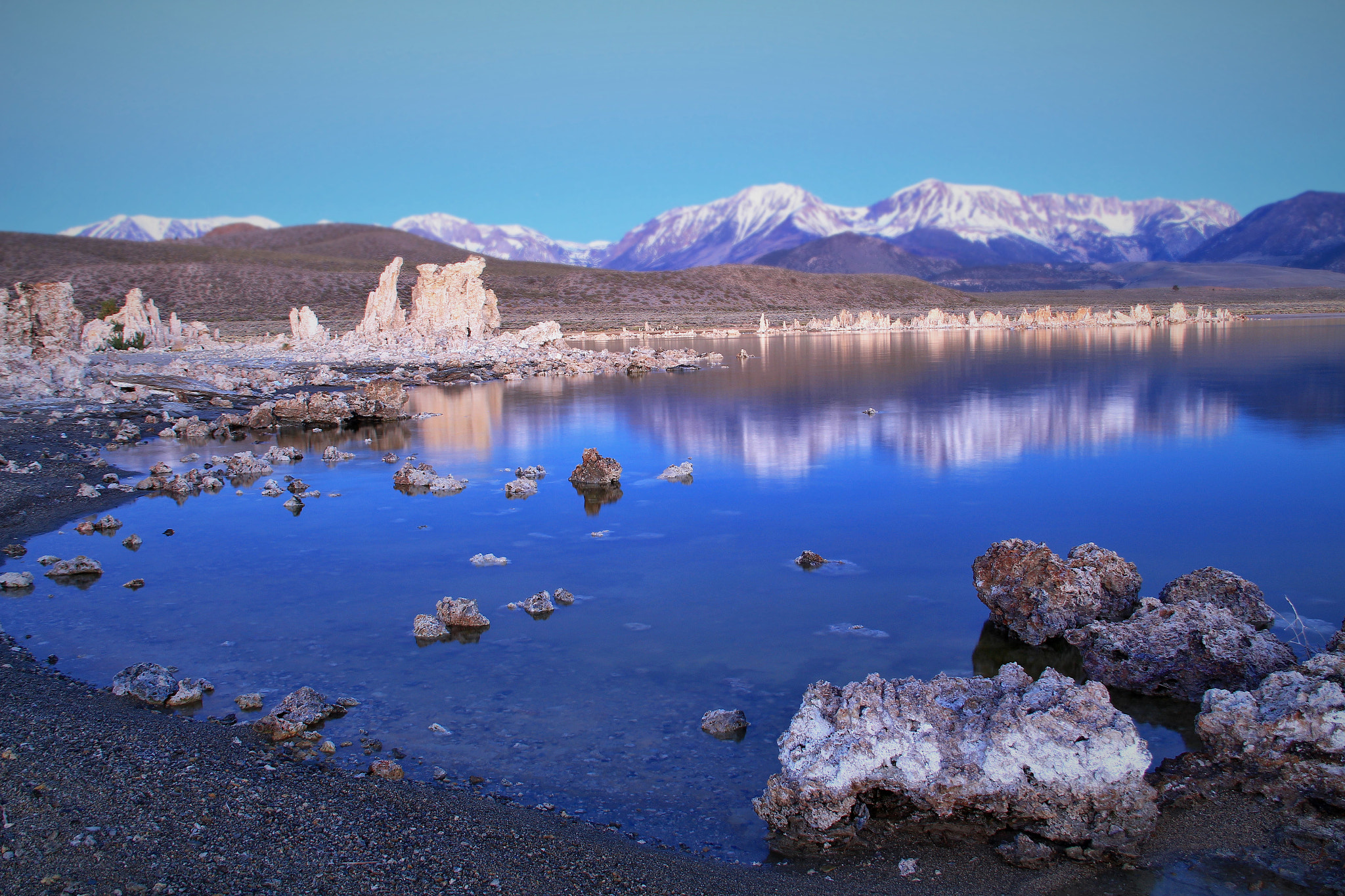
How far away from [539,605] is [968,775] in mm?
3760

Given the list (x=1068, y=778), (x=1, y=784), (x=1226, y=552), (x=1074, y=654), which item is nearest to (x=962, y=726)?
(x=1068, y=778)

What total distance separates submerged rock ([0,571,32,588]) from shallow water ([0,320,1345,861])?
0.79 ft

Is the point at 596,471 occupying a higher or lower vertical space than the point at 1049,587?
higher

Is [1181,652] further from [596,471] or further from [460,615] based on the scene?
[596,471]

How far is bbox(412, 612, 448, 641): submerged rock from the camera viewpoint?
6.38m

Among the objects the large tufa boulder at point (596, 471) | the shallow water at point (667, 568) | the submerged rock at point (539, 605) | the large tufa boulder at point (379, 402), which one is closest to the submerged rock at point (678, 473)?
the shallow water at point (667, 568)

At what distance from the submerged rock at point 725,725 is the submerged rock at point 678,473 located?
6914mm

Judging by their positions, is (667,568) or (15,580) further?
(667,568)

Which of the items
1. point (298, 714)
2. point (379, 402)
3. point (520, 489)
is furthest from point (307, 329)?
point (298, 714)

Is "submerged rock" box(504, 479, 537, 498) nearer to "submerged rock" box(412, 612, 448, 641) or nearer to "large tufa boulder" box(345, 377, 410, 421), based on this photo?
"submerged rock" box(412, 612, 448, 641)

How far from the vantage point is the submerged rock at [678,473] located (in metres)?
11.9

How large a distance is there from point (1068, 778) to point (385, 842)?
2.86 meters

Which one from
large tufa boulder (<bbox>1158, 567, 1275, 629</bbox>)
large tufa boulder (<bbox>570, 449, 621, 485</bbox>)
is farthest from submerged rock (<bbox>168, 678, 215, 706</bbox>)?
large tufa boulder (<bbox>570, 449, 621, 485</bbox>)

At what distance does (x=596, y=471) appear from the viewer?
11.6m
